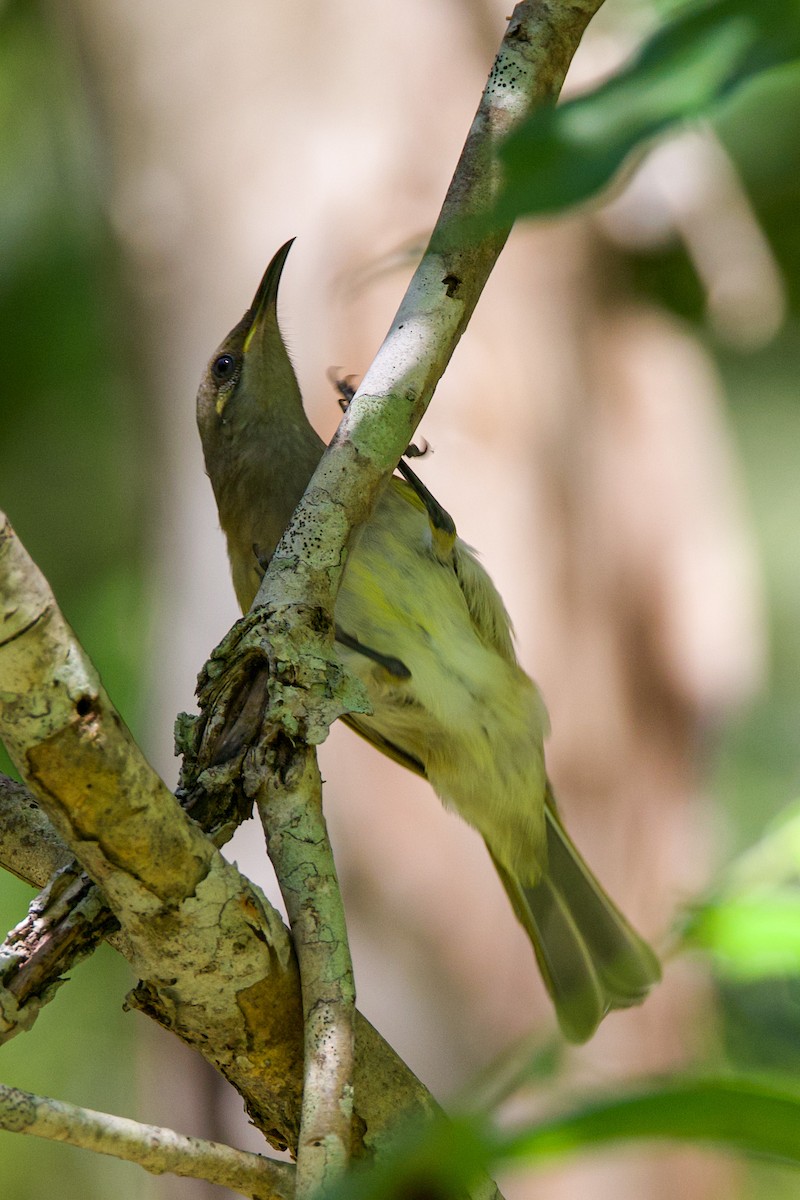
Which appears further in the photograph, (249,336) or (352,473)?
(249,336)

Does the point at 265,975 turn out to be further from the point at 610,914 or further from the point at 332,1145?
the point at 610,914

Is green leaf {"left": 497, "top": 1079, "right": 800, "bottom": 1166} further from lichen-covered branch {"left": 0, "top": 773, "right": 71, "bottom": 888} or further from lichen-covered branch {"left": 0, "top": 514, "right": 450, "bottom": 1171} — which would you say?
lichen-covered branch {"left": 0, "top": 773, "right": 71, "bottom": 888}

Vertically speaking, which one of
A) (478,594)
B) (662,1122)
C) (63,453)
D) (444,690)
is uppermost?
(63,453)

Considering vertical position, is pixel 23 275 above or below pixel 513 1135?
above

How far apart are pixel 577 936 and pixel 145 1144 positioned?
5.85 feet

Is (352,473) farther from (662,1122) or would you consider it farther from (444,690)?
(662,1122)

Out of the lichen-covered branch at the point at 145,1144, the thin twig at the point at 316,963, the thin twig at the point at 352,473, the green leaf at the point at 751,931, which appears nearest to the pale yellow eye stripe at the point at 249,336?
the thin twig at the point at 352,473

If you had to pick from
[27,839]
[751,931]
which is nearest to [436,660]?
[27,839]

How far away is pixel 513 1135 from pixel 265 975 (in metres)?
0.95

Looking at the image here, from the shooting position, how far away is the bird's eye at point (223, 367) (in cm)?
296

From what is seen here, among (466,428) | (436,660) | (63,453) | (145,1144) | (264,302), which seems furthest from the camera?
(63,453)

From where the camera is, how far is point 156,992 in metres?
1.33

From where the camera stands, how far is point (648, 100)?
0.56 m

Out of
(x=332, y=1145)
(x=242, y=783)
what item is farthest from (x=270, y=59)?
(x=332, y=1145)
